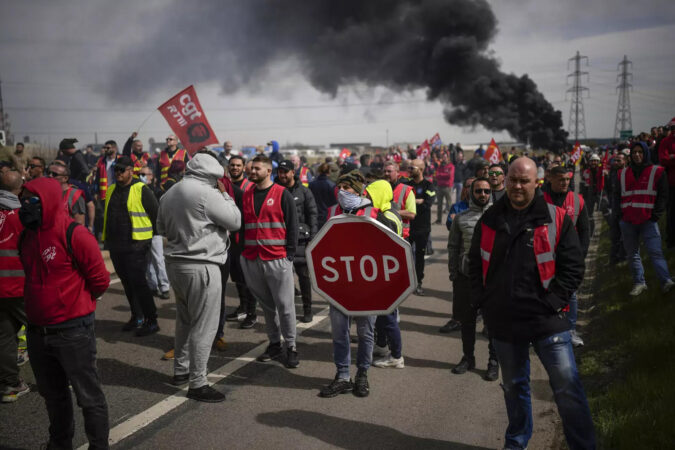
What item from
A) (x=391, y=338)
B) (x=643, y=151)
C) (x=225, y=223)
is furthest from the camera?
(x=643, y=151)

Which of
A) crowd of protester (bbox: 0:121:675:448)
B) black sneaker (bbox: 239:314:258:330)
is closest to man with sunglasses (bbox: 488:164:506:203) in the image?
crowd of protester (bbox: 0:121:675:448)

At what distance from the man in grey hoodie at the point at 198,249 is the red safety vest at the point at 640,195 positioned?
17.6ft

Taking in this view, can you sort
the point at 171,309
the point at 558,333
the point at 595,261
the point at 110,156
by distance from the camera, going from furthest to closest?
the point at 110,156 < the point at 595,261 < the point at 171,309 < the point at 558,333

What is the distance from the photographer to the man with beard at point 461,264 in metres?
5.32

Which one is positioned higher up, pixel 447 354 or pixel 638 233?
pixel 638 233

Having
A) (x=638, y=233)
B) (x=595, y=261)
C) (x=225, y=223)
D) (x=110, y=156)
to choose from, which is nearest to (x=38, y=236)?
(x=225, y=223)

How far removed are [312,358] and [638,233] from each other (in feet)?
15.7

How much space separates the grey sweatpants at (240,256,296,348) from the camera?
555 cm

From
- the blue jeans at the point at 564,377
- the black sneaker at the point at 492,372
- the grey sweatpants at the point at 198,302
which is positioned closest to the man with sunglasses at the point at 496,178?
the black sneaker at the point at 492,372

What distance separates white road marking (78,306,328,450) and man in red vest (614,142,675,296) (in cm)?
502

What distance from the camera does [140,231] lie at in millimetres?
6484

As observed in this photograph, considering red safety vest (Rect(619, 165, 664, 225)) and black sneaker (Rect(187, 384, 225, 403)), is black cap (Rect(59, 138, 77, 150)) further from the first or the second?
red safety vest (Rect(619, 165, 664, 225))

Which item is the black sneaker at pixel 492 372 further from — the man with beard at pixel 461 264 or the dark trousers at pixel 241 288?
the dark trousers at pixel 241 288

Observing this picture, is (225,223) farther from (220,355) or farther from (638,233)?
(638,233)
